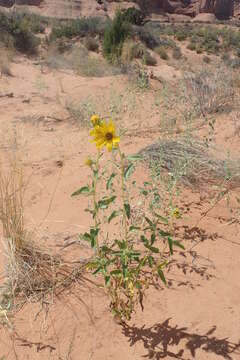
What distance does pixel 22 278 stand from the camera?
1.70m

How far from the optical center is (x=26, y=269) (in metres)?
1.74

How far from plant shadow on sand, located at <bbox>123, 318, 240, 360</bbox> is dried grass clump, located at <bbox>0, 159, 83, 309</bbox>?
450mm

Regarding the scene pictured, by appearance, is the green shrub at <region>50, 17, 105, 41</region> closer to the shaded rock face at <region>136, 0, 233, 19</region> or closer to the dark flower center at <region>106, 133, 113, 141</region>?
the dark flower center at <region>106, 133, 113, 141</region>

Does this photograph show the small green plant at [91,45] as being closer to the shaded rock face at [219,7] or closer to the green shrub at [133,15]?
the green shrub at [133,15]

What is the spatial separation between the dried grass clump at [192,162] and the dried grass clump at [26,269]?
1.11 meters

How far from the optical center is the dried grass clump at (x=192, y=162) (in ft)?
8.87

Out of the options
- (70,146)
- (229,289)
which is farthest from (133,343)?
(70,146)

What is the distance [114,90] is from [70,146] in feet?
7.64

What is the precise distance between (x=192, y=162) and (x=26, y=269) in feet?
5.56

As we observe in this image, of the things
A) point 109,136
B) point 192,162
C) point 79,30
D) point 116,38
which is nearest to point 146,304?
point 109,136

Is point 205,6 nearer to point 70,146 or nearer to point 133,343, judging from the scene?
point 70,146

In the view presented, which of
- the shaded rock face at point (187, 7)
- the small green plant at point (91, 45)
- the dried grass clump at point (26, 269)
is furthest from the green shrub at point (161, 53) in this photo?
the shaded rock face at point (187, 7)

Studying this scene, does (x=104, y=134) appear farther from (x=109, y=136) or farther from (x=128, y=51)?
(x=128, y=51)

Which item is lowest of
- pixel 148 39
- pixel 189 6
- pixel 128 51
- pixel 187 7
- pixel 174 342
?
pixel 174 342
